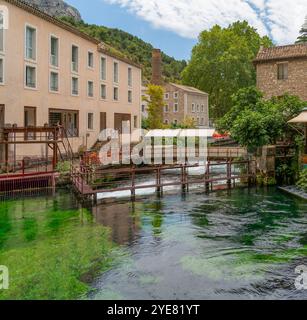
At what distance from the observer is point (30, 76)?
92.7 feet

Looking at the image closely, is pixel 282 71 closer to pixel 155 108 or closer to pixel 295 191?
pixel 295 191

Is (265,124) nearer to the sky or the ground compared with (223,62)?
nearer to the ground

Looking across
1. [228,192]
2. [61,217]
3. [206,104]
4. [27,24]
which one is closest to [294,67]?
[228,192]

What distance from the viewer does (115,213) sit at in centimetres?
1677

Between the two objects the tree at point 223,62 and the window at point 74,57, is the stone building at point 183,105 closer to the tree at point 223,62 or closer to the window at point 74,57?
the tree at point 223,62

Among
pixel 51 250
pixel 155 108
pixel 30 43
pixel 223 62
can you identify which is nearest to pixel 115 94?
pixel 30 43

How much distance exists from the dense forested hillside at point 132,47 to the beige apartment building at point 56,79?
5717 cm

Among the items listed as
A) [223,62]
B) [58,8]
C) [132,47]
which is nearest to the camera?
[223,62]

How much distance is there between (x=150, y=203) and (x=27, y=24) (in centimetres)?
1558

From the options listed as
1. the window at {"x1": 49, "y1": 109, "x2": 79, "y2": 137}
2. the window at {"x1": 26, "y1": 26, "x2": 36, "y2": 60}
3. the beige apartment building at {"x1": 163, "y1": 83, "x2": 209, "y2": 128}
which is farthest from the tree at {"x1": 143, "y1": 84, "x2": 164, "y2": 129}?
the window at {"x1": 26, "y1": 26, "x2": 36, "y2": 60}

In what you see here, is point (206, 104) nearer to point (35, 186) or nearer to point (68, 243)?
point (35, 186)

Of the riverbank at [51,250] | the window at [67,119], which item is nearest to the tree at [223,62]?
the window at [67,119]

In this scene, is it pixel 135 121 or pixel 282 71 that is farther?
pixel 135 121

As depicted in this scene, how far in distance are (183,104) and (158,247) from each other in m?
55.0
